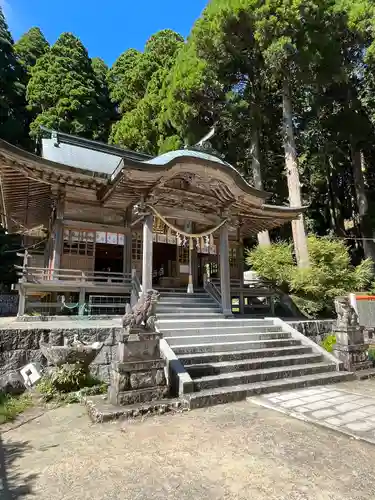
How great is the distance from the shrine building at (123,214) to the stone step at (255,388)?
3602 mm

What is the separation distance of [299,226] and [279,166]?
8.66 meters

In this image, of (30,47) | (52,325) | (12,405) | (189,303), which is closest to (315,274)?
(189,303)

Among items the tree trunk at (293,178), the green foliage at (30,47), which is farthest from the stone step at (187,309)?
the green foliage at (30,47)

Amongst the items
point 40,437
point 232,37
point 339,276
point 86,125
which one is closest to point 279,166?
point 232,37

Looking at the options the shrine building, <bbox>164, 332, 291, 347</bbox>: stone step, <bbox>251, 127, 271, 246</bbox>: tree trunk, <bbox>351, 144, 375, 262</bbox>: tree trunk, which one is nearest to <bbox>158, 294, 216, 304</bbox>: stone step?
the shrine building

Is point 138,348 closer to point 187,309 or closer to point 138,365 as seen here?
point 138,365

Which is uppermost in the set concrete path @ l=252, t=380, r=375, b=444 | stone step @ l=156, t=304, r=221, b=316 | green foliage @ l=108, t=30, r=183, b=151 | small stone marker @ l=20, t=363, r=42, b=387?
green foliage @ l=108, t=30, r=183, b=151

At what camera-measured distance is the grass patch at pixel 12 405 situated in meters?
4.54

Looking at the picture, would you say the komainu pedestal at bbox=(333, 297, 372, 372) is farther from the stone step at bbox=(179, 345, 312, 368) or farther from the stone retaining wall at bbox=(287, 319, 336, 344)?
the stone retaining wall at bbox=(287, 319, 336, 344)

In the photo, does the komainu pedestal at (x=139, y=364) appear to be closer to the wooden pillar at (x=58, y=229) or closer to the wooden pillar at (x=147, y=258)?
the wooden pillar at (x=147, y=258)

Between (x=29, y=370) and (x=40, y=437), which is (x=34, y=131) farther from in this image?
(x=40, y=437)

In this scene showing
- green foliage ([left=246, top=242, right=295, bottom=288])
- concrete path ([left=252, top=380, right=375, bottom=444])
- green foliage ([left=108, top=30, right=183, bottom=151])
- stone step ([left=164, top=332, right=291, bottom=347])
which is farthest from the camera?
green foliage ([left=108, top=30, right=183, bottom=151])

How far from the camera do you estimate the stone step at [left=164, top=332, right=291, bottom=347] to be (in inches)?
266

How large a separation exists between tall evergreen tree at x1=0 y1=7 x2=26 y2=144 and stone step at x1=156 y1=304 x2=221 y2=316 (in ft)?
79.5
